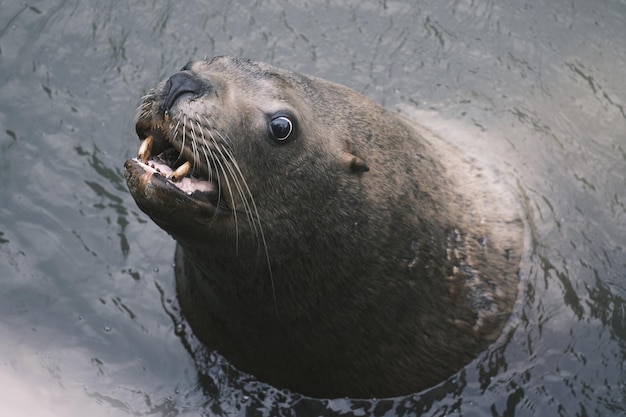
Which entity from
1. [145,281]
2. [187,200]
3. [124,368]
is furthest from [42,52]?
[187,200]

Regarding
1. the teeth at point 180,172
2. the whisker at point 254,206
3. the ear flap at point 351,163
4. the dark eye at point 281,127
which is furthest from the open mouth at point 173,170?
the ear flap at point 351,163

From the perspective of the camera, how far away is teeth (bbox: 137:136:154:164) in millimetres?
5262

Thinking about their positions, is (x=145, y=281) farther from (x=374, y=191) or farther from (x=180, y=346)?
(x=374, y=191)

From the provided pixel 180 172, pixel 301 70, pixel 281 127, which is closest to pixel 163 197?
pixel 180 172

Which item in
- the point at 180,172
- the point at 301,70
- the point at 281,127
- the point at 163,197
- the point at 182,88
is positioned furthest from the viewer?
the point at 301,70

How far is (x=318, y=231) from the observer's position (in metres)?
5.75

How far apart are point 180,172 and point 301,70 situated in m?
4.04

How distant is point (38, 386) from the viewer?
6.92 meters

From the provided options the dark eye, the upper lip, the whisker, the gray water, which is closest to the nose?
the upper lip

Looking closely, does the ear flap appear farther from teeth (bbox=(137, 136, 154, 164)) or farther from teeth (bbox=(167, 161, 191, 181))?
teeth (bbox=(137, 136, 154, 164))

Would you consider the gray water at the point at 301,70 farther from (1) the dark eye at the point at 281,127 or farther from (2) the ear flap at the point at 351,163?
(1) the dark eye at the point at 281,127

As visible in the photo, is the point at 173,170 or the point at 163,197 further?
the point at 173,170

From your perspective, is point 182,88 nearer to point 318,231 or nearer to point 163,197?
point 163,197

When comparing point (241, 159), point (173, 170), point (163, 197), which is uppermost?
point (241, 159)
